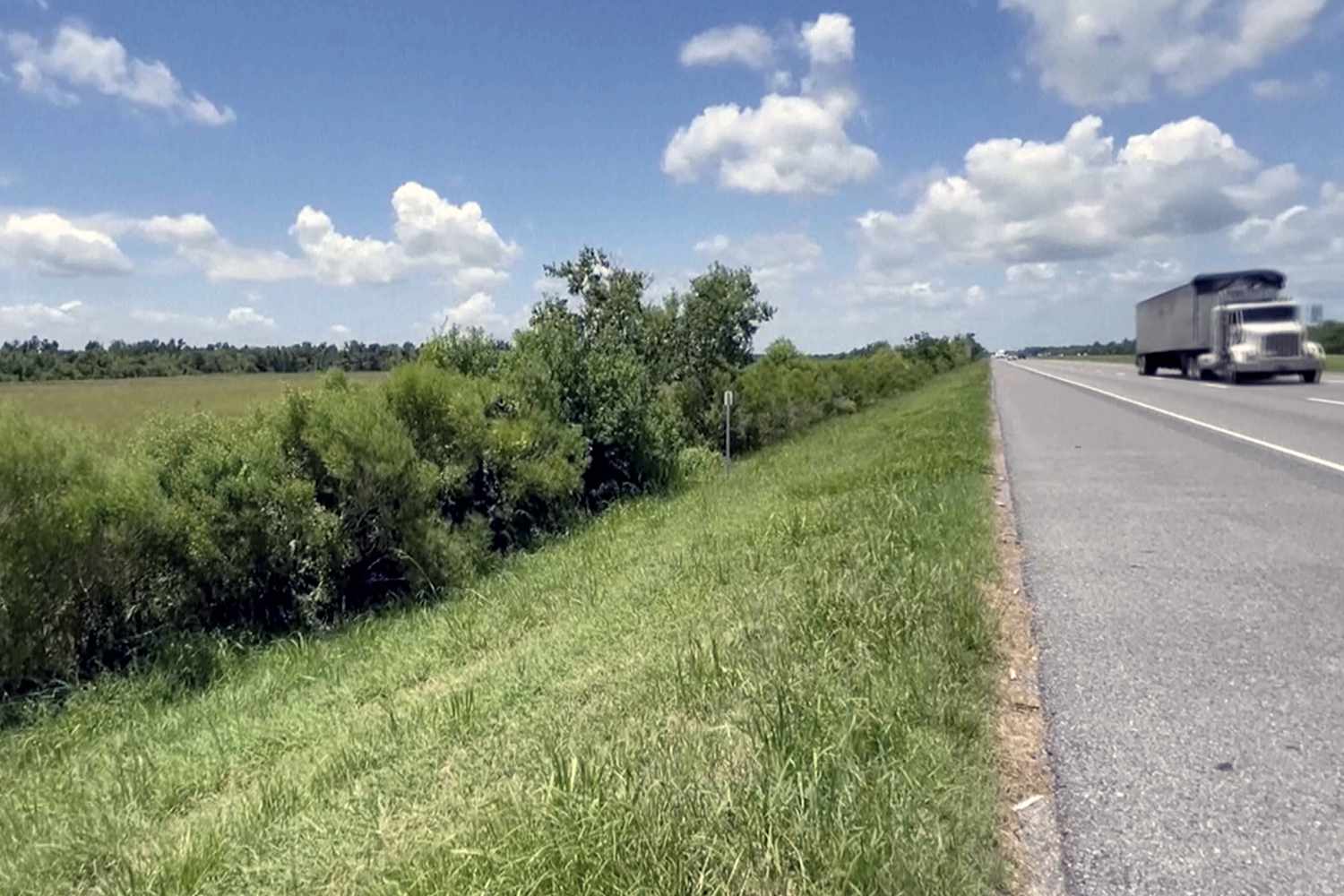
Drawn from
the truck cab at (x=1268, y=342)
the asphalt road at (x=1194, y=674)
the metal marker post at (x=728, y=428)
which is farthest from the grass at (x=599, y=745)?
the truck cab at (x=1268, y=342)

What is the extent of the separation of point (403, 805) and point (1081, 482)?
337 inches

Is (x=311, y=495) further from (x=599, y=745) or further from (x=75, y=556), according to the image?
(x=599, y=745)

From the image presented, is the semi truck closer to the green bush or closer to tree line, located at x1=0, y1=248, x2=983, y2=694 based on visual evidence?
tree line, located at x1=0, y1=248, x2=983, y2=694

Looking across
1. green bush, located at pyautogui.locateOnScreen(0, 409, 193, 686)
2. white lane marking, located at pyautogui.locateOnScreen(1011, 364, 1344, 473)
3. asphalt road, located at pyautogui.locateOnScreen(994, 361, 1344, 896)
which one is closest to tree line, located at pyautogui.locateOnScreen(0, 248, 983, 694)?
green bush, located at pyautogui.locateOnScreen(0, 409, 193, 686)

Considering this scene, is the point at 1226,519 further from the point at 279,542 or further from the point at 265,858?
the point at 279,542

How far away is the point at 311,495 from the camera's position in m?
8.62

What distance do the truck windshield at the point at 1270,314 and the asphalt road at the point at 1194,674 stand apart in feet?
71.5

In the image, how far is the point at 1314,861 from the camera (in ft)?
7.64

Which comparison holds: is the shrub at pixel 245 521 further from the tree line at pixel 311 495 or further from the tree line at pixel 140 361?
the tree line at pixel 140 361

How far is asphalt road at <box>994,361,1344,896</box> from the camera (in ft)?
7.93

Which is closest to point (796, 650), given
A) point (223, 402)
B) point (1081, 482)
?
point (1081, 482)

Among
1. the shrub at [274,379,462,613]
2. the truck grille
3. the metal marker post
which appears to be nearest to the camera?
the shrub at [274,379,462,613]

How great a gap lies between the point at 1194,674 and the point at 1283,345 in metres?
28.9

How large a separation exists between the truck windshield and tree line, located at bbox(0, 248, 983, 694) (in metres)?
23.2
